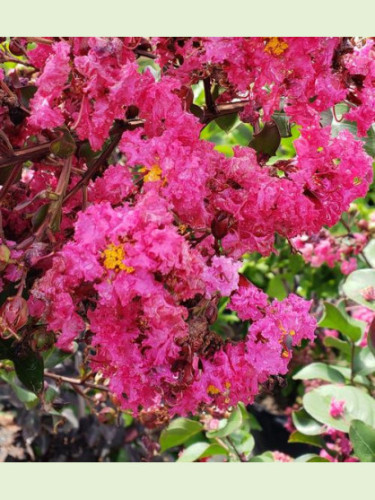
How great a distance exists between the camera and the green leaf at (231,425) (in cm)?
151

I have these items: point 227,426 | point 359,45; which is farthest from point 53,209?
point 227,426

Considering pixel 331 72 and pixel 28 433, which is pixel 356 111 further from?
pixel 28 433

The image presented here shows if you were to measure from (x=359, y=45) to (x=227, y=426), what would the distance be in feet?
3.28

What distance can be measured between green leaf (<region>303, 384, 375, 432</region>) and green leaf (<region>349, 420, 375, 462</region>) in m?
0.23

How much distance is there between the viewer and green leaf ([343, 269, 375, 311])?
5.06 ft

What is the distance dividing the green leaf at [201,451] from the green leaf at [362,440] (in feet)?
1.29

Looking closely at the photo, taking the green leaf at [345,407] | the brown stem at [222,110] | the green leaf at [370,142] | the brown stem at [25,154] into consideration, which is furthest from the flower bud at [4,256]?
the green leaf at [345,407]

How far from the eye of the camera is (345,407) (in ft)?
5.19

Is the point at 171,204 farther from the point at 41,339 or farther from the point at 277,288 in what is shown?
the point at 277,288

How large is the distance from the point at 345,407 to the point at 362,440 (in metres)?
0.30

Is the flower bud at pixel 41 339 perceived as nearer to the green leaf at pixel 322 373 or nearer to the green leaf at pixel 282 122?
the green leaf at pixel 282 122

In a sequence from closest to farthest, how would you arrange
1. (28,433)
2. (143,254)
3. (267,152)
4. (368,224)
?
(143,254) → (267,152) → (28,433) → (368,224)

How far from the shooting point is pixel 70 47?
28.5 inches

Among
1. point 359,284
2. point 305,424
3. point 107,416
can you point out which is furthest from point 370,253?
point 107,416
